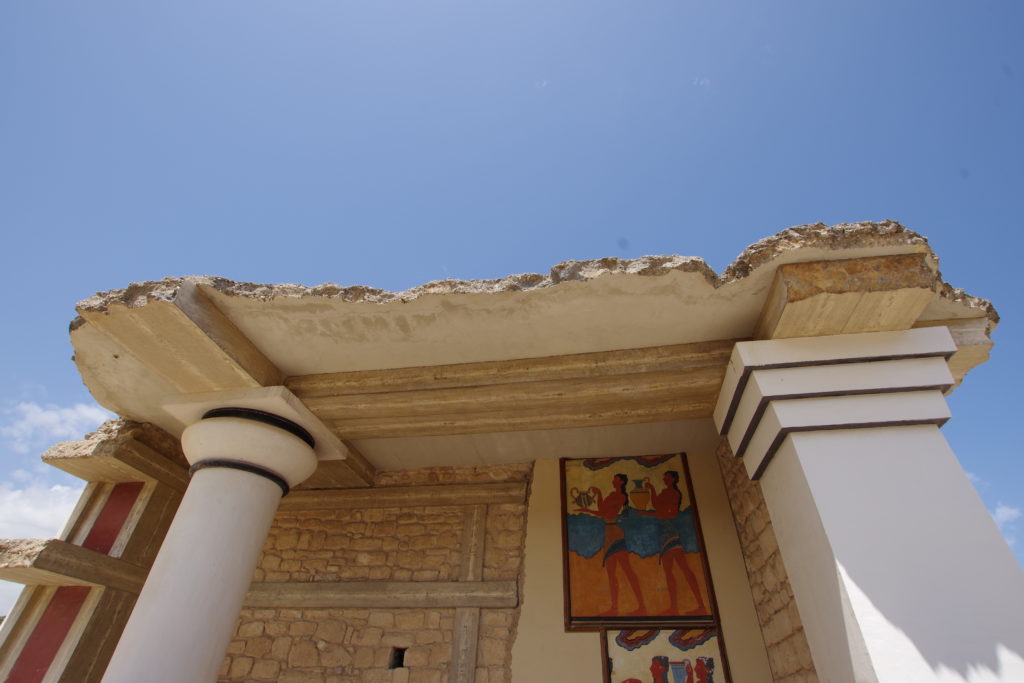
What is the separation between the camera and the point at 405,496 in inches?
178

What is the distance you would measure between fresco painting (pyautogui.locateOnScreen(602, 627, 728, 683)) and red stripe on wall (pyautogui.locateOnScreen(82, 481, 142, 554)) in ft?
11.6

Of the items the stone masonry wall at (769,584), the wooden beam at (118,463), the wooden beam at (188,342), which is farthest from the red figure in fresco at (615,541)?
the wooden beam at (118,463)

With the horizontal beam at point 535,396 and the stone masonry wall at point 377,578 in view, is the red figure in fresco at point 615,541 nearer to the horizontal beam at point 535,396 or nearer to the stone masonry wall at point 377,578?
the stone masonry wall at point 377,578

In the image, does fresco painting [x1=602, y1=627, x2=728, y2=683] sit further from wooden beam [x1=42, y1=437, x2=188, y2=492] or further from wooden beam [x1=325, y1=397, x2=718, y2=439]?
wooden beam [x1=42, y1=437, x2=188, y2=492]

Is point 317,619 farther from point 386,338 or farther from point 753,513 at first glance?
point 753,513

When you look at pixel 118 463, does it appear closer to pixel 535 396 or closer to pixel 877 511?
pixel 535 396

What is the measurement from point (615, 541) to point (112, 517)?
3671mm

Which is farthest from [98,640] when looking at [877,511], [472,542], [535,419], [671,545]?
[877,511]

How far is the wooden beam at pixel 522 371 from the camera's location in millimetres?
3031

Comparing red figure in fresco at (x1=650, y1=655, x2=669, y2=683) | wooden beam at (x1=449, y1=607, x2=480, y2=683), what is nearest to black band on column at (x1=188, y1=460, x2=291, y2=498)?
wooden beam at (x1=449, y1=607, x2=480, y2=683)

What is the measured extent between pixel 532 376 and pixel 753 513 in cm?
171

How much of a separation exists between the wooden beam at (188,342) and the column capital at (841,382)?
262 cm

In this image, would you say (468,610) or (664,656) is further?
(468,610)

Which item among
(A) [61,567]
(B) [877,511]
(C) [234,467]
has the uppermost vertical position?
(C) [234,467]
